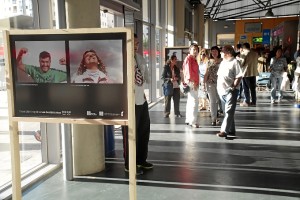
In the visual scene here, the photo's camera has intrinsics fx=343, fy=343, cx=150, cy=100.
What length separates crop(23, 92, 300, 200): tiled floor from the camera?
10.3 ft

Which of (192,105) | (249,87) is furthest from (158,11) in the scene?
Answer: (192,105)

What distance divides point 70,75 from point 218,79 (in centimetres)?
303

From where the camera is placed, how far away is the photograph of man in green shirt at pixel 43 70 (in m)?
2.49

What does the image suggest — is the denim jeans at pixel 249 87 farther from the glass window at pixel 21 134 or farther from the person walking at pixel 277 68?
the glass window at pixel 21 134

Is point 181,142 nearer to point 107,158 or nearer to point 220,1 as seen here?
point 107,158

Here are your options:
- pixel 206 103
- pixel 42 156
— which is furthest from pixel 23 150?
pixel 206 103

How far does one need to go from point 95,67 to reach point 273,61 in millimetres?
7050

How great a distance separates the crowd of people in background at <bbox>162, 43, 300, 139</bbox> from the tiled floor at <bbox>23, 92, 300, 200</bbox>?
359 millimetres

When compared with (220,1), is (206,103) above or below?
below

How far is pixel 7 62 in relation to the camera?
97.8 inches

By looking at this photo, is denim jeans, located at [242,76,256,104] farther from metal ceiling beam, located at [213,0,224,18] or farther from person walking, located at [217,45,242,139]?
metal ceiling beam, located at [213,0,224,18]

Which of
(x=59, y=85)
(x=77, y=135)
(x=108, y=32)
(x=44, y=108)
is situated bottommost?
(x=77, y=135)

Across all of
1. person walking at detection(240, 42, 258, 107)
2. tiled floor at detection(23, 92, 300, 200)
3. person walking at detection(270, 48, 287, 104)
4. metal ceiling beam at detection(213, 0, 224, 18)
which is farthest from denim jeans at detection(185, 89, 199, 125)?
metal ceiling beam at detection(213, 0, 224, 18)

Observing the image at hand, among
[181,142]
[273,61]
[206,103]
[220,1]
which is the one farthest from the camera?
[220,1]
